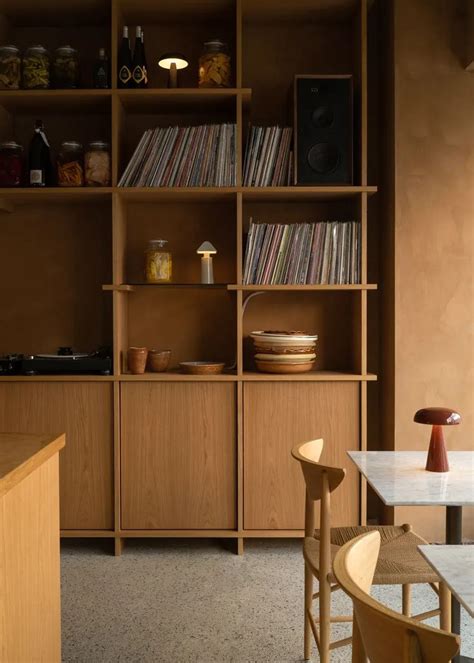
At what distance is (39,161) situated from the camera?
354 cm

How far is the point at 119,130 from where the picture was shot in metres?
3.54

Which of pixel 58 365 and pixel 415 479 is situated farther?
pixel 58 365

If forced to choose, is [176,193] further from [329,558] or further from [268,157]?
[329,558]

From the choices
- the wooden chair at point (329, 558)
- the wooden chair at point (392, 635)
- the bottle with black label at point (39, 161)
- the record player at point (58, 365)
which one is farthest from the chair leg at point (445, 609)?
the bottle with black label at point (39, 161)

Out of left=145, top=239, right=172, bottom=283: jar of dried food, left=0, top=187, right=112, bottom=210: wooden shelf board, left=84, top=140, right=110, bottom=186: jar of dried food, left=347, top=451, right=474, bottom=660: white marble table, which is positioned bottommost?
left=347, top=451, right=474, bottom=660: white marble table

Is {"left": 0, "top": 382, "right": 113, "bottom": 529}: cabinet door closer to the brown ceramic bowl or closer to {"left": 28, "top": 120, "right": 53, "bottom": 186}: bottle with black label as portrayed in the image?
the brown ceramic bowl

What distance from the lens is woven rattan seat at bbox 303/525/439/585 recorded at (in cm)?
204

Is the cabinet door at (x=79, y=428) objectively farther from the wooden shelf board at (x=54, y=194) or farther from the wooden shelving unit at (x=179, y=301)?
the wooden shelf board at (x=54, y=194)

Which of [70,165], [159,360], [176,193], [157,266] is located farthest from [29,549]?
[70,165]

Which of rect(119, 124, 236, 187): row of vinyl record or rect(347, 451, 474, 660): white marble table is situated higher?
rect(119, 124, 236, 187): row of vinyl record

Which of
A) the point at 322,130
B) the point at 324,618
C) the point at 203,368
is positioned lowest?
the point at 324,618

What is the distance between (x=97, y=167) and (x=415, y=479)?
90.3 inches

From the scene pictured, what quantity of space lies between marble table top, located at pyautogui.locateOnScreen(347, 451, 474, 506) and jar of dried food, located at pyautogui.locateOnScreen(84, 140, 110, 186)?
194 cm

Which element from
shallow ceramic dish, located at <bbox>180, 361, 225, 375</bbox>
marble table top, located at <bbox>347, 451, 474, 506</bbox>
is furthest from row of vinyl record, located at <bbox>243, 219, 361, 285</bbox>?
marble table top, located at <bbox>347, 451, 474, 506</bbox>
